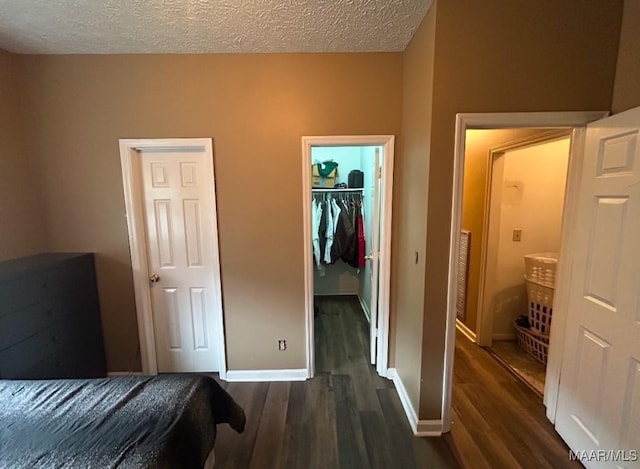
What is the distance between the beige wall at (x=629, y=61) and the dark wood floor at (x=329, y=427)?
88.9 inches

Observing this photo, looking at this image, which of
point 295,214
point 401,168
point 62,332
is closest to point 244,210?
point 295,214

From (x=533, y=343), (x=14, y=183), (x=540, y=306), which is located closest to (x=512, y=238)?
(x=540, y=306)

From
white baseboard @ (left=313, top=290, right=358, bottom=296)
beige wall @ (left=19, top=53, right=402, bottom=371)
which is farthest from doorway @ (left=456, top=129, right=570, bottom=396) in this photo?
white baseboard @ (left=313, top=290, right=358, bottom=296)

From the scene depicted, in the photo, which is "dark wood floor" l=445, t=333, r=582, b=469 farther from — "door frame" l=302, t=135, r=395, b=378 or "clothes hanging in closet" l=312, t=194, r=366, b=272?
"clothes hanging in closet" l=312, t=194, r=366, b=272

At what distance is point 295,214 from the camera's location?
2.27 m

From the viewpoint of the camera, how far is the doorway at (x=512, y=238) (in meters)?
2.67

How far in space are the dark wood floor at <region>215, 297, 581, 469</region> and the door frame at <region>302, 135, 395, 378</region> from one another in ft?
0.87

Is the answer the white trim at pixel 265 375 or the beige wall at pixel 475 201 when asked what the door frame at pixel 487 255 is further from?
the white trim at pixel 265 375

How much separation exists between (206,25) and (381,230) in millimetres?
1883

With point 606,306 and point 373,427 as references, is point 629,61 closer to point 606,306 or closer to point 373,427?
point 606,306

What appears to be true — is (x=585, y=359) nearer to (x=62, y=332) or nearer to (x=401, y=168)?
(x=401, y=168)

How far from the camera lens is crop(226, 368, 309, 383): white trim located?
242 cm

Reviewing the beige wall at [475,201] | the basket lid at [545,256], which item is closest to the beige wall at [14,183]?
the beige wall at [475,201]

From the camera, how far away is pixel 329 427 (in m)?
1.92
